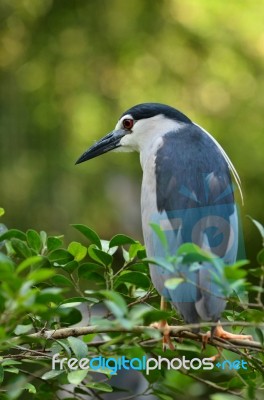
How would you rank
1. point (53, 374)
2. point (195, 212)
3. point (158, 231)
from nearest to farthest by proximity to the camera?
1. point (158, 231)
2. point (53, 374)
3. point (195, 212)

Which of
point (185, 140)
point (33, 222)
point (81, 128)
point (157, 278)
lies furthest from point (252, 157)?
point (157, 278)

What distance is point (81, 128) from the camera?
4.44m

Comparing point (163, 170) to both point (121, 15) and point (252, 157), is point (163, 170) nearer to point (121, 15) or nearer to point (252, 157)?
point (252, 157)

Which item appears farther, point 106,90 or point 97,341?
point 106,90

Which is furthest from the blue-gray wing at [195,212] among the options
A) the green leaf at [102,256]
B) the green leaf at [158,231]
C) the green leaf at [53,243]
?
the green leaf at [158,231]

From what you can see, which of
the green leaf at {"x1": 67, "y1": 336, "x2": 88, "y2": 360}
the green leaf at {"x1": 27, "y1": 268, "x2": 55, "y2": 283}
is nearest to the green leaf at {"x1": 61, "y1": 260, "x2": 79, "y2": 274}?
the green leaf at {"x1": 67, "y1": 336, "x2": 88, "y2": 360}

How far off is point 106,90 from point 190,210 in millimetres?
2966

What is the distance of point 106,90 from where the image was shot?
467 centimetres

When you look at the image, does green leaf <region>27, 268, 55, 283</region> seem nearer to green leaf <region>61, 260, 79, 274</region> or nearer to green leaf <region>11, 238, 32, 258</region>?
→ green leaf <region>11, 238, 32, 258</region>

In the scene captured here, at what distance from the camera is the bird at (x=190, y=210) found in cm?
167

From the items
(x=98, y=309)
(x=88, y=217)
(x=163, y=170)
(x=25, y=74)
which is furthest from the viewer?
(x=25, y=74)

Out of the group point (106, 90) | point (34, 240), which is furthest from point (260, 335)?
point (106, 90)

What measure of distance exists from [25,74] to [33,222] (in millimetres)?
994

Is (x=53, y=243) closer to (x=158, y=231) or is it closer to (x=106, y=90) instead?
(x=158, y=231)
